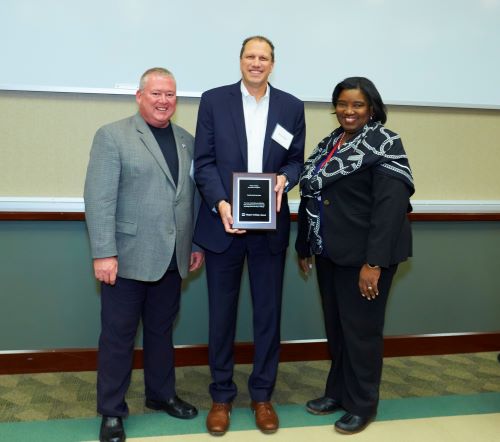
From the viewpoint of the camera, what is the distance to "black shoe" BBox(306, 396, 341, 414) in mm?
2871

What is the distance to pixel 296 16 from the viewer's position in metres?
3.28

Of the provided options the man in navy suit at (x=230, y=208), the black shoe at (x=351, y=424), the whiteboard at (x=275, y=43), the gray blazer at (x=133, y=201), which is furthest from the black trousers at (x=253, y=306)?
the whiteboard at (x=275, y=43)

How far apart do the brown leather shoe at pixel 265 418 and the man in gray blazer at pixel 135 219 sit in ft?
2.09

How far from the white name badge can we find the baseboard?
152cm

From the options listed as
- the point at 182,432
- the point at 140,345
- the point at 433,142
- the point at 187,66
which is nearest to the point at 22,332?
the point at 140,345

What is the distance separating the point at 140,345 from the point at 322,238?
148 centimetres

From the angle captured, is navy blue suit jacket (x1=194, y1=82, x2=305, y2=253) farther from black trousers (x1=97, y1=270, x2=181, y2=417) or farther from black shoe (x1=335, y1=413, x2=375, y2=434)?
black shoe (x1=335, y1=413, x2=375, y2=434)

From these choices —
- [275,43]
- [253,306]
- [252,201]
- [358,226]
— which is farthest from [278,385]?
[275,43]

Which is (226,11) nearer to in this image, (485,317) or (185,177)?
(185,177)

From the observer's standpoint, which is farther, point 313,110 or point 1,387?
point 313,110

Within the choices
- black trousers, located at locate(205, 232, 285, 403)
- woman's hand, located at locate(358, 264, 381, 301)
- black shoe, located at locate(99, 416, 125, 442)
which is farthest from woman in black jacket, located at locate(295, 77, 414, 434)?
black shoe, located at locate(99, 416, 125, 442)

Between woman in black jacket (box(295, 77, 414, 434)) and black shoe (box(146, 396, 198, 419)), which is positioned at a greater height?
woman in black jacket (box(295, 77, 414, 434))

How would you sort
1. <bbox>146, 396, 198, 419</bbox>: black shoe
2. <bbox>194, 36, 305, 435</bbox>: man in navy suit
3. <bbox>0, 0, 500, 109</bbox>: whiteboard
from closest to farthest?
1. <bbox>194, 36, 305, 435</bbox>: man in navy suit
2. <bbox>146, 396, 198, 419</bbox>: black shoe
3. <bbox>0, 0, 500, 109</bbox>: whiteboard

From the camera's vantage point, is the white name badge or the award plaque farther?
the white name badge
